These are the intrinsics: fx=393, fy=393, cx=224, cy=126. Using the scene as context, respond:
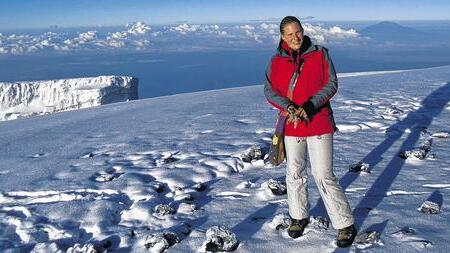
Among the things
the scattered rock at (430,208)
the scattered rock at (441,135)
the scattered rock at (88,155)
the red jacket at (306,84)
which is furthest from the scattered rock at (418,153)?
the scattered rock at (88,155)

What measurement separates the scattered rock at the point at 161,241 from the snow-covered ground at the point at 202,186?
2 cm

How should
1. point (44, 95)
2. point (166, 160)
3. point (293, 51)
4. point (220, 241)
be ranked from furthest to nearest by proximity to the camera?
point (44, 95)
point (166, 160)
point (220, 241)
point (293, 51)

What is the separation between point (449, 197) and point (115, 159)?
6.36m

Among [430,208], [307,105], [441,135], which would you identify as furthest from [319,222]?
[441,135]

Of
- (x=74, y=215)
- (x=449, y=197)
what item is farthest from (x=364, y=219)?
(x=74, y=215)

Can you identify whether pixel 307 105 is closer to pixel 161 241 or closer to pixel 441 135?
pixel 161 241

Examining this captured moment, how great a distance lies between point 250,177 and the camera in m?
7.09

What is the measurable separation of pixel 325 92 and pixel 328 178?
94 cm

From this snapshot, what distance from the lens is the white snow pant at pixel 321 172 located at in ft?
13.9

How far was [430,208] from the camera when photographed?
5086 mm

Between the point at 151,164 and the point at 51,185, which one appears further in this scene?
the point at 151,164

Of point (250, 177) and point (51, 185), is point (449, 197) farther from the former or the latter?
point (51, 185)

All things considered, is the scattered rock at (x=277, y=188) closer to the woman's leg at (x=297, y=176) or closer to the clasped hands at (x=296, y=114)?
the woman's leg at (x=297, y=176)

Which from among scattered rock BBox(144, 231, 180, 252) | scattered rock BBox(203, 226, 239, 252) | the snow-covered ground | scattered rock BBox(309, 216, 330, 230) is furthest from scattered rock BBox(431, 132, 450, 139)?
scattered rock BBox(144, 231, 180, 252)
